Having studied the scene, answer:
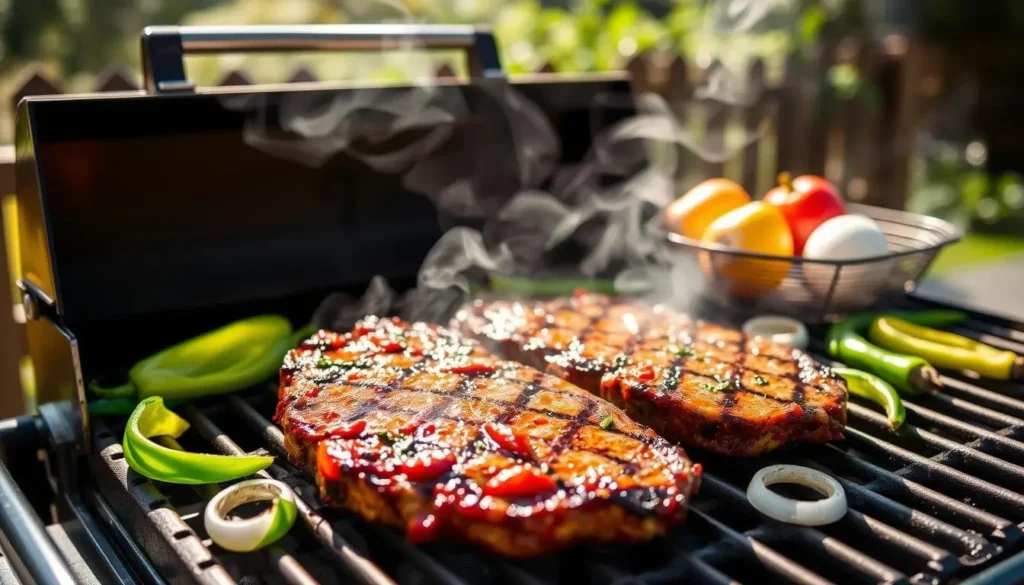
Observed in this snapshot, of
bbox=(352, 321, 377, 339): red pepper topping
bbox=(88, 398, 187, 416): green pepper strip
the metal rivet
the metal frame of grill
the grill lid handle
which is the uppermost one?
the grill lid handle

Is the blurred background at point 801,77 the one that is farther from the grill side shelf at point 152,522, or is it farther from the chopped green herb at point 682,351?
the chopped green herb at point 682,351

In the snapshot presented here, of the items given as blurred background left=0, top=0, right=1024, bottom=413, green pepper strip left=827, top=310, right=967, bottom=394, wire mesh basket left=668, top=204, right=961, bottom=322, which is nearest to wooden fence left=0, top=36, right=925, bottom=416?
blurred background left=0, top=0, right=1024, bottom=413

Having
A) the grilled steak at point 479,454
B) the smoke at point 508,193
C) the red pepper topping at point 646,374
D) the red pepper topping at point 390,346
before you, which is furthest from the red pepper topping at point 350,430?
the smoke at point 508,193

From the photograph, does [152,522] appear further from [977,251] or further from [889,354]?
[977,251]

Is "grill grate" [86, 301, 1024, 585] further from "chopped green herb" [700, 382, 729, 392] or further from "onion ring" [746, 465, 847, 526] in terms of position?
"chopped green herb" [700, 382, 729, 392]

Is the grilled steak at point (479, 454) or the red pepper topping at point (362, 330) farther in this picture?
the red pepper topping at point (362, 330)

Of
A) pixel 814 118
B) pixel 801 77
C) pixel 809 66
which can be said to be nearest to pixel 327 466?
pixel 801 77
